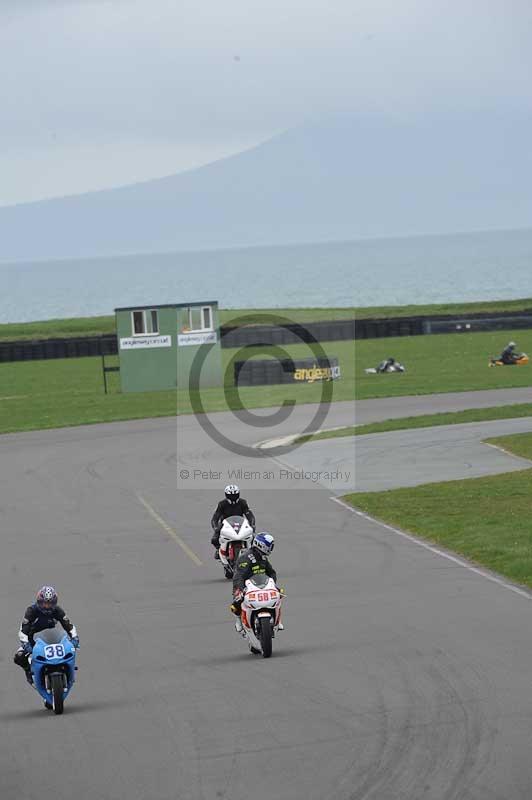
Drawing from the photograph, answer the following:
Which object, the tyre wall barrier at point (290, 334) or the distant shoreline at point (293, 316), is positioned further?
the distant shoreline at point (293, 316)

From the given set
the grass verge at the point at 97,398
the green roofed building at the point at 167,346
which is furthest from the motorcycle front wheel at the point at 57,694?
the green roofed building at the point at 167,346

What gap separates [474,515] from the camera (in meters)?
27.5

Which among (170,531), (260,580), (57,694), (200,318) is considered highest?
(200,318)

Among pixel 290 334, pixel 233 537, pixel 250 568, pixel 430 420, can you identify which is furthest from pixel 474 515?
pixel 290 334

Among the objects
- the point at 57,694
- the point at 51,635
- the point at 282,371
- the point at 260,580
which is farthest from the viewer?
the point at 282,371

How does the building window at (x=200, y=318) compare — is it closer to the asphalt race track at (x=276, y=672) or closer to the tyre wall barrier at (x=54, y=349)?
the tyre wall barrier at (x=54, y=349)

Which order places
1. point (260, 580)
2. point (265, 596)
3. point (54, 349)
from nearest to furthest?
1. point (265, 596)
2. point (260, 580)
3. point (54, 349)

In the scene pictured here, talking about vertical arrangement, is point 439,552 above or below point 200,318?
below

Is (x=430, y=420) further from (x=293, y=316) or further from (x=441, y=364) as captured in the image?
(x=293, y=316)

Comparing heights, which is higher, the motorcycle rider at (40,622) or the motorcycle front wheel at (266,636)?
the motorcycle rider at (40,622)

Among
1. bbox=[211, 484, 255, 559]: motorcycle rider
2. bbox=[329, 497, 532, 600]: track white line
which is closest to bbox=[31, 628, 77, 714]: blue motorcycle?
bbox=[211, 484, 255, 559]: motorcycle rider

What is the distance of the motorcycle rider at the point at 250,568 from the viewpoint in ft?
55.2

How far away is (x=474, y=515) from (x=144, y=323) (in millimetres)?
32366

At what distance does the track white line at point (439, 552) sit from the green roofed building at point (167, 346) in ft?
93.0
